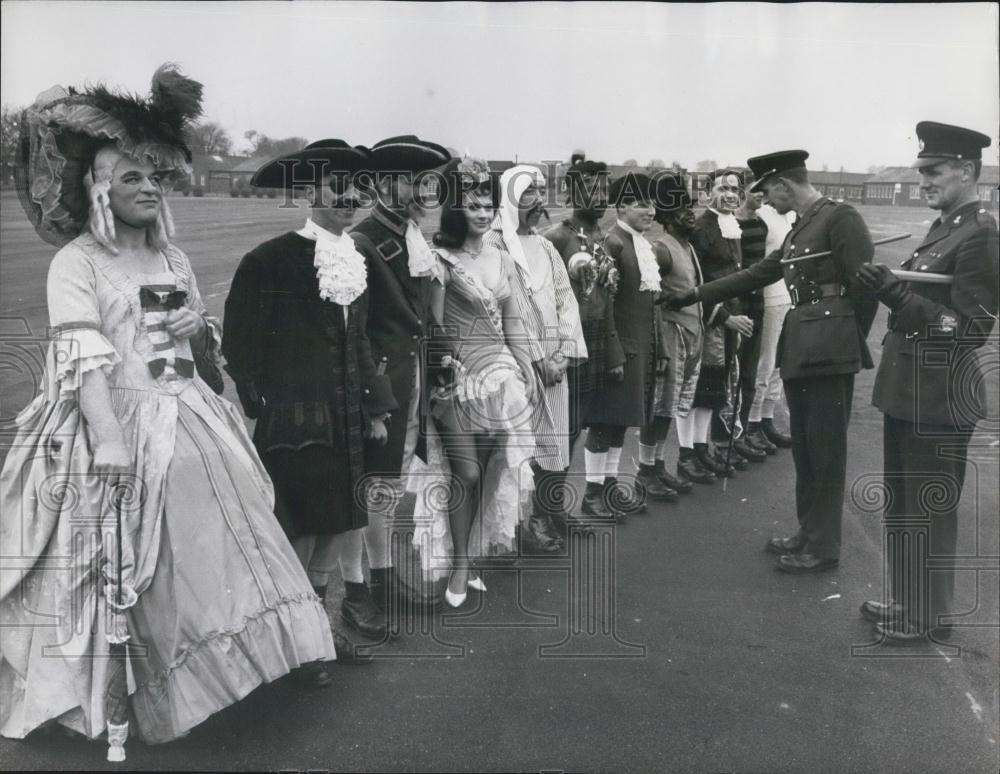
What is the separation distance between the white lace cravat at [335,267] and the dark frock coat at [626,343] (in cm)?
190

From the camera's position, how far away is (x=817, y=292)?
13.2ft

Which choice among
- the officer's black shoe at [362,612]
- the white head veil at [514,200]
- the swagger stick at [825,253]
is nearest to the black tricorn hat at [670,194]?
the swagger stick at [825,253]

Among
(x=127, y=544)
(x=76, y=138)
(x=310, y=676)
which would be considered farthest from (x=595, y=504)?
(x=76, y=138)

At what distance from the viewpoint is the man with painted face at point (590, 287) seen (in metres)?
4.42

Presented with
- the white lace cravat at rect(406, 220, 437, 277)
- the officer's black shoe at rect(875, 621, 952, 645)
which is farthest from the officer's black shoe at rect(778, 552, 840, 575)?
the white lace cravat at rect(406, 220, 437, 277)

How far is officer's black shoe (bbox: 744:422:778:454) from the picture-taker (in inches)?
223

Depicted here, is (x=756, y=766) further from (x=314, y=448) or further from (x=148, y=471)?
(x=148, y=471)

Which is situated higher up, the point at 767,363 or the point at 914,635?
the point at 767,363

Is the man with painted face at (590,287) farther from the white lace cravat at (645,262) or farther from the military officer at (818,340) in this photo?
the military officer at (818,340)

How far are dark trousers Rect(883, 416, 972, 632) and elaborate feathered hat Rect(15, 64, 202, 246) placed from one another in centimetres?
300

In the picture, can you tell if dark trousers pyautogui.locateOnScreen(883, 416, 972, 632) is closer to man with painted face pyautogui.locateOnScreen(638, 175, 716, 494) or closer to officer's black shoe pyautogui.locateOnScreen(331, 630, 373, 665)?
man with painted face pyautogui.locateOnScreen(638, 175, 716, 494)

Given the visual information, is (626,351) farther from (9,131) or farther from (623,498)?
(9,131)

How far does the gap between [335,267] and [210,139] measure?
1.89ft

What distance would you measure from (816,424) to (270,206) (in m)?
2.67
